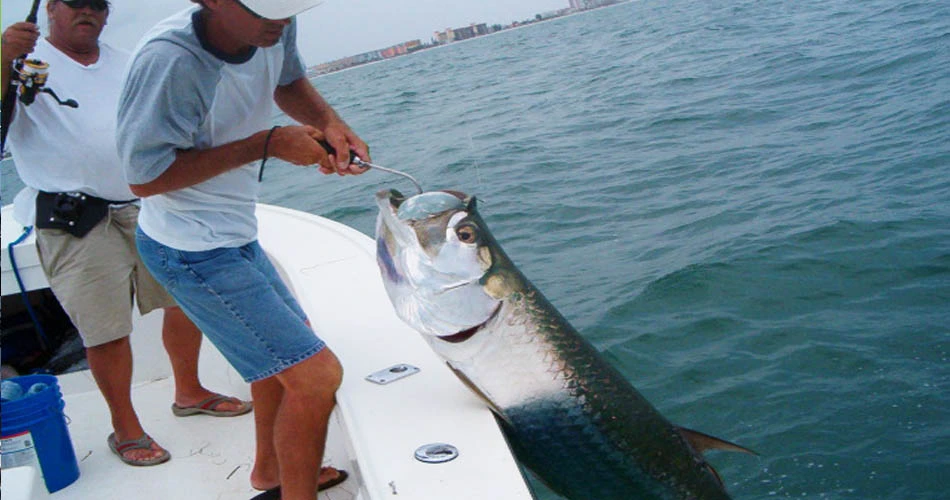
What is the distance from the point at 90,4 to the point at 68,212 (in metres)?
0.78

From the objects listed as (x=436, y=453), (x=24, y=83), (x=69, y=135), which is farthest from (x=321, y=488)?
(x=24, y=83)

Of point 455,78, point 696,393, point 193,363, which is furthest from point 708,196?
point 455,78

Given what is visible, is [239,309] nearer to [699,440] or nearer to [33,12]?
[699,440]

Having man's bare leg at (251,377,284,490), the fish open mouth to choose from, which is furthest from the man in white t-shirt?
the fish open mouth

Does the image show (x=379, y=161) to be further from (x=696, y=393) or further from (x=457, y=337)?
(x=457, y=337)

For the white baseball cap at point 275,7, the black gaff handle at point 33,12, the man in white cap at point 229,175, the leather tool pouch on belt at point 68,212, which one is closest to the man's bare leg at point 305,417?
the man in white cap at point 229,175

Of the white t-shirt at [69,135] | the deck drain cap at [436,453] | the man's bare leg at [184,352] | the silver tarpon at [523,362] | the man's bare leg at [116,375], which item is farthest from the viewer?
the man's bare leg at [184,352]

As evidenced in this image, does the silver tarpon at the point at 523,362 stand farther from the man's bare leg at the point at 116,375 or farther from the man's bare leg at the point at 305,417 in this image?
the man's bare leg at the point at 116,375

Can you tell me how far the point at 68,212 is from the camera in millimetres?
2850

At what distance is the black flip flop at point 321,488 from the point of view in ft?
8.55

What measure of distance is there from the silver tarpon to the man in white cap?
29 centimetres

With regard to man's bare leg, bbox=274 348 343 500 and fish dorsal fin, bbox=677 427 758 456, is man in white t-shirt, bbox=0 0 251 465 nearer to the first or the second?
man's bare leg, bbox=274 348 343 500

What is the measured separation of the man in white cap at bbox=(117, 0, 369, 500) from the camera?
190 centimetres

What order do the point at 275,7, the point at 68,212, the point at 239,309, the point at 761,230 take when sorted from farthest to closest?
the point at 761,230
the point at 68,212
the point at 239,309
the point at 275,7
